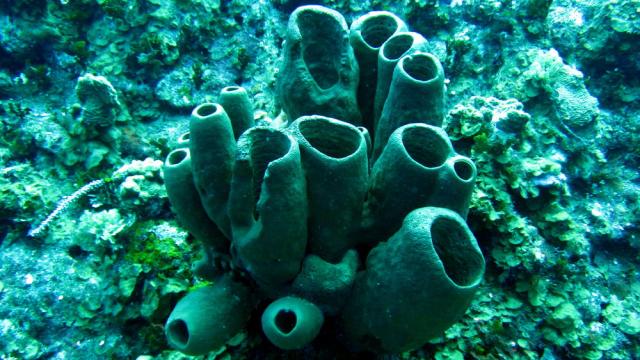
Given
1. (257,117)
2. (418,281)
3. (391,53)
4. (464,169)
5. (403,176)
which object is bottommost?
(257,117)

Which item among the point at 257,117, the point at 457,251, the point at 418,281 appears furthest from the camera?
the point at 257,117

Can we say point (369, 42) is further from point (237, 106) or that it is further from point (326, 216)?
point (326, 216)

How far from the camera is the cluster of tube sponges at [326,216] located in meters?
1.75

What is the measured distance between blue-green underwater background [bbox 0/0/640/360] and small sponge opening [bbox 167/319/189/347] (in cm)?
53

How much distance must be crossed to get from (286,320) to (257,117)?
8.36 ft

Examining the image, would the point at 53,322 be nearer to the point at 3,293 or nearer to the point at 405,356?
the point at 3,293

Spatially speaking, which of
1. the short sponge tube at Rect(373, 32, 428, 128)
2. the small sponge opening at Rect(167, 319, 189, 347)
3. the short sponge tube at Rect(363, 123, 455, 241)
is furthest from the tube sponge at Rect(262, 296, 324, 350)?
the short sponge tube at Rect(373, 32, 428, 128)

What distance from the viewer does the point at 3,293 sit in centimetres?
352

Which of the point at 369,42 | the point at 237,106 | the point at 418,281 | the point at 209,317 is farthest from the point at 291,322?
the point at 369,42

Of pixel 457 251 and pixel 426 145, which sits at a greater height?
pixel 426 145

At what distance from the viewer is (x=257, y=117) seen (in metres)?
4.02

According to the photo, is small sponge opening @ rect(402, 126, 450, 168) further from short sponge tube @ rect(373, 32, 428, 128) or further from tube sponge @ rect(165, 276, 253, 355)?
tube sponge @ rect(165, 276, 253, 355)

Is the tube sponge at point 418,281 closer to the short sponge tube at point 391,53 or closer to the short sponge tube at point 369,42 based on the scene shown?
the short sponge tube at point 391,53

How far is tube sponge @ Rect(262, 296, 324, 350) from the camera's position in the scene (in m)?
1.83
